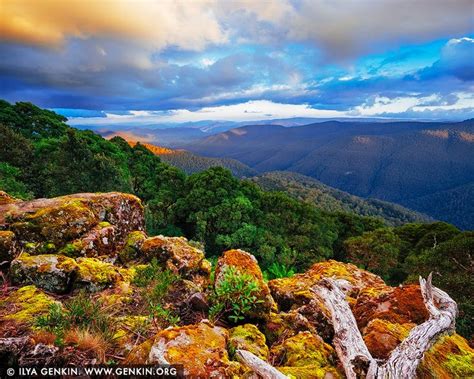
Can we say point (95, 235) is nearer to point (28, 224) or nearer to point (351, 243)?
point (28, 224)

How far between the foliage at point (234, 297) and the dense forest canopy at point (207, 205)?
14389 millimetres

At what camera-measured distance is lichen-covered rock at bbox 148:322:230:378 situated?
3.62 metres

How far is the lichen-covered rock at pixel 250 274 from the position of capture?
5.79 metres

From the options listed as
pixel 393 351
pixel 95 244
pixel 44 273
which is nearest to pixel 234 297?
pixel 393 351

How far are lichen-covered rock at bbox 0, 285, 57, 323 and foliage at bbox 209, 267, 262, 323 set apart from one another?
302 centimetres

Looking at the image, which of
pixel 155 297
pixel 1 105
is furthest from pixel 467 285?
pixel 1 105

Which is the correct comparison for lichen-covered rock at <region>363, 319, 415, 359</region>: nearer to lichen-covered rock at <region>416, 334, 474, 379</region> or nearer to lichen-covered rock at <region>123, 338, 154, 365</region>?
lichen-covered rock at <region>416, 334, 474, 379</region>

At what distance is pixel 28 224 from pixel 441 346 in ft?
30.8

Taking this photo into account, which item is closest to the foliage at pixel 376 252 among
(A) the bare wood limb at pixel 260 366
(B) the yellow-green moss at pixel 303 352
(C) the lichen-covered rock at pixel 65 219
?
(C) the lichen-covered rock at pixel 65 219

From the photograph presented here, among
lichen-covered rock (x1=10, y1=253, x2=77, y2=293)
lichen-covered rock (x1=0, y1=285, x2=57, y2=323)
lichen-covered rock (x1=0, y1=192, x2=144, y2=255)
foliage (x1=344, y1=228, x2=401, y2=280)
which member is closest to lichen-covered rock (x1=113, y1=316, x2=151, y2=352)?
lichen-covered rock (x1=0, y1=285, x2=57, y2=323)

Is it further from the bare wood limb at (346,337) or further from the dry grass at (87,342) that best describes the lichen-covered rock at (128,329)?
the bare wood limb at (346,337)

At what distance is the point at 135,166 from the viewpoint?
40094 mm

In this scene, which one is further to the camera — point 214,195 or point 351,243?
point 351,243

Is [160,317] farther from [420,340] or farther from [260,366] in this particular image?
[420,340]
